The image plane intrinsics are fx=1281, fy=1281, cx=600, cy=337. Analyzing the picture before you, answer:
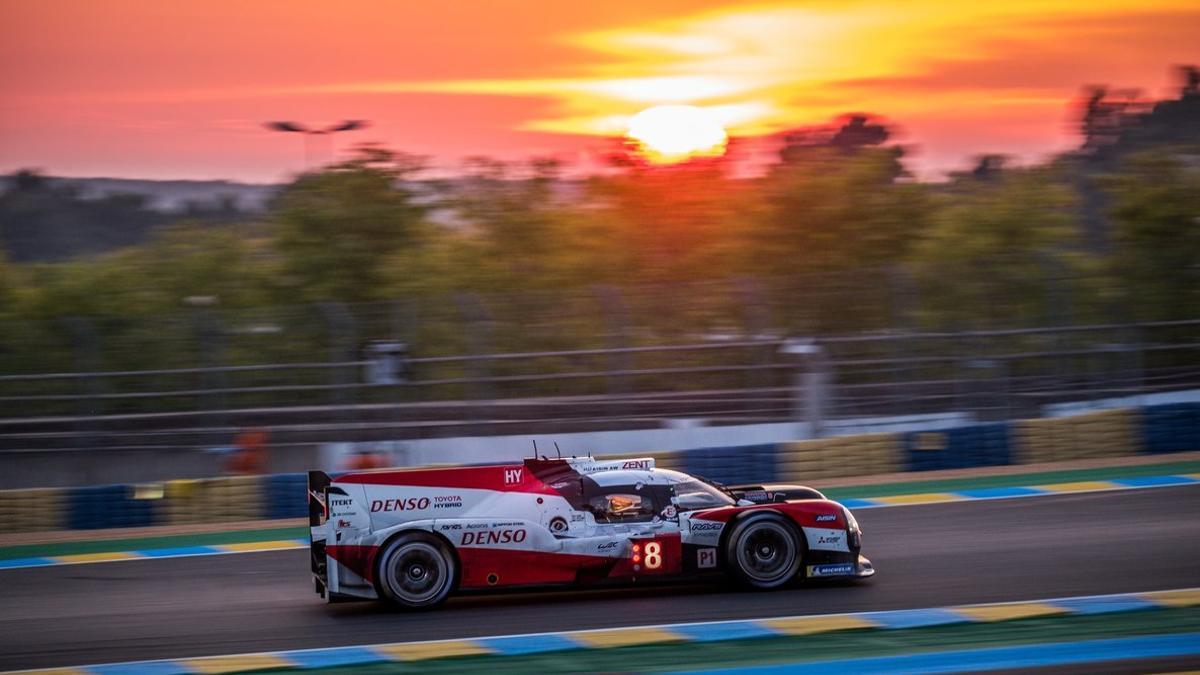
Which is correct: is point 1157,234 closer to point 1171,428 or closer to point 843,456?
point 1171,428

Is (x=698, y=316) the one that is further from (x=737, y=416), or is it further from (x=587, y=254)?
(x=587, y=254)

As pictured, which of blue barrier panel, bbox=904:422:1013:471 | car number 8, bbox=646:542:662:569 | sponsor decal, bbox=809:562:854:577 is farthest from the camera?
blue barrier panel, bbox=904:422:1013:471

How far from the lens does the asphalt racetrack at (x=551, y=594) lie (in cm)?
880

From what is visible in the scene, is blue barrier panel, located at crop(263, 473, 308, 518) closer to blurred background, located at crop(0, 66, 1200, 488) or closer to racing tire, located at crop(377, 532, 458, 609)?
blurred background, located at crop(0, 66, 1200, 488)

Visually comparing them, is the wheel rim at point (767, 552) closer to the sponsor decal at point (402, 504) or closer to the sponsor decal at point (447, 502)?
the sponsor decal at point (447, 502)

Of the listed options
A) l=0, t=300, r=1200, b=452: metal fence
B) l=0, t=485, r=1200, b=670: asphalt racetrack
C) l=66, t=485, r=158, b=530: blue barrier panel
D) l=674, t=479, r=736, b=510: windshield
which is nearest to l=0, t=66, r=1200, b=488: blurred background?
l=0, t=300, r=1200, b=452: metal fence

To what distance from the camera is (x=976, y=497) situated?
1382 centimetres

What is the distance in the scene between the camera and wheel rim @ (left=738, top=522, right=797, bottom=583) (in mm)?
9258

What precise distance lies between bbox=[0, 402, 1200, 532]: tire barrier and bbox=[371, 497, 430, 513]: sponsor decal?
6105 mm

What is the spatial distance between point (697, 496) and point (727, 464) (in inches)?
238

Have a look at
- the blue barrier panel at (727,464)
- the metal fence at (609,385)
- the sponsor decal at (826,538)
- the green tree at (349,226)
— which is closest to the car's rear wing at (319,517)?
the sponsor decal at (826,538)

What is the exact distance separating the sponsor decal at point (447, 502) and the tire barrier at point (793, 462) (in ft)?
19.7

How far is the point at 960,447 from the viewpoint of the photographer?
16094 mm

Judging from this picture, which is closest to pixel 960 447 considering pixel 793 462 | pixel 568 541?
pixel 793 462
